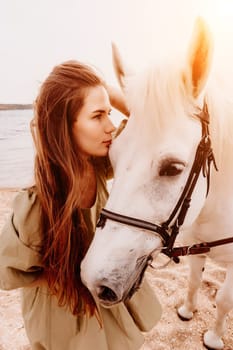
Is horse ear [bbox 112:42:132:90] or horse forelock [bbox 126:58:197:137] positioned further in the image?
horse ear [bbox 112:42:132:90]

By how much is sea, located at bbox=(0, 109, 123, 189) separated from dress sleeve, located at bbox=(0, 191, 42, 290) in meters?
3.78

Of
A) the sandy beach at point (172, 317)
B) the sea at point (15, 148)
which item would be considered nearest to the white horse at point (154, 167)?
the sandy beach at point (172, 317)

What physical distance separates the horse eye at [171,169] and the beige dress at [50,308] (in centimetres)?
35

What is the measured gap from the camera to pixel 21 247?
33.9 inches

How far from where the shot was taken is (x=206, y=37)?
0.71 metres

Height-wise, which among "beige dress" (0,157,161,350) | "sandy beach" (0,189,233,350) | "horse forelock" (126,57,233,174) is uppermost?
"horse forelock" (126,57,233,174)

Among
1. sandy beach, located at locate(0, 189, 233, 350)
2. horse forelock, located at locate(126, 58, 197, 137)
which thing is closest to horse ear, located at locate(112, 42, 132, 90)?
horse forelock, located at locate(126, 58, 197, 137)

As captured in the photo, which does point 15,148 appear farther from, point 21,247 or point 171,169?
point 171,169

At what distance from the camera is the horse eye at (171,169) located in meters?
0.75

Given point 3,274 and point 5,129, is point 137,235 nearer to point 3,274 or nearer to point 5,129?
point 3,274

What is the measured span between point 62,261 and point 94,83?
1.90 ft

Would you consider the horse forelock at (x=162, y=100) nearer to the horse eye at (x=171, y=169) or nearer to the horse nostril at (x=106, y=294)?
the horse eye at (x=171, y=169)

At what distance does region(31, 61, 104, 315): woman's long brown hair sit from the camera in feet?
3.02

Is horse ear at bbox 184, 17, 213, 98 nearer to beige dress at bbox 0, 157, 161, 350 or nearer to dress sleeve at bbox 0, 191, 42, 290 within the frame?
beige dress at bbox 0, 157, 161, 350
